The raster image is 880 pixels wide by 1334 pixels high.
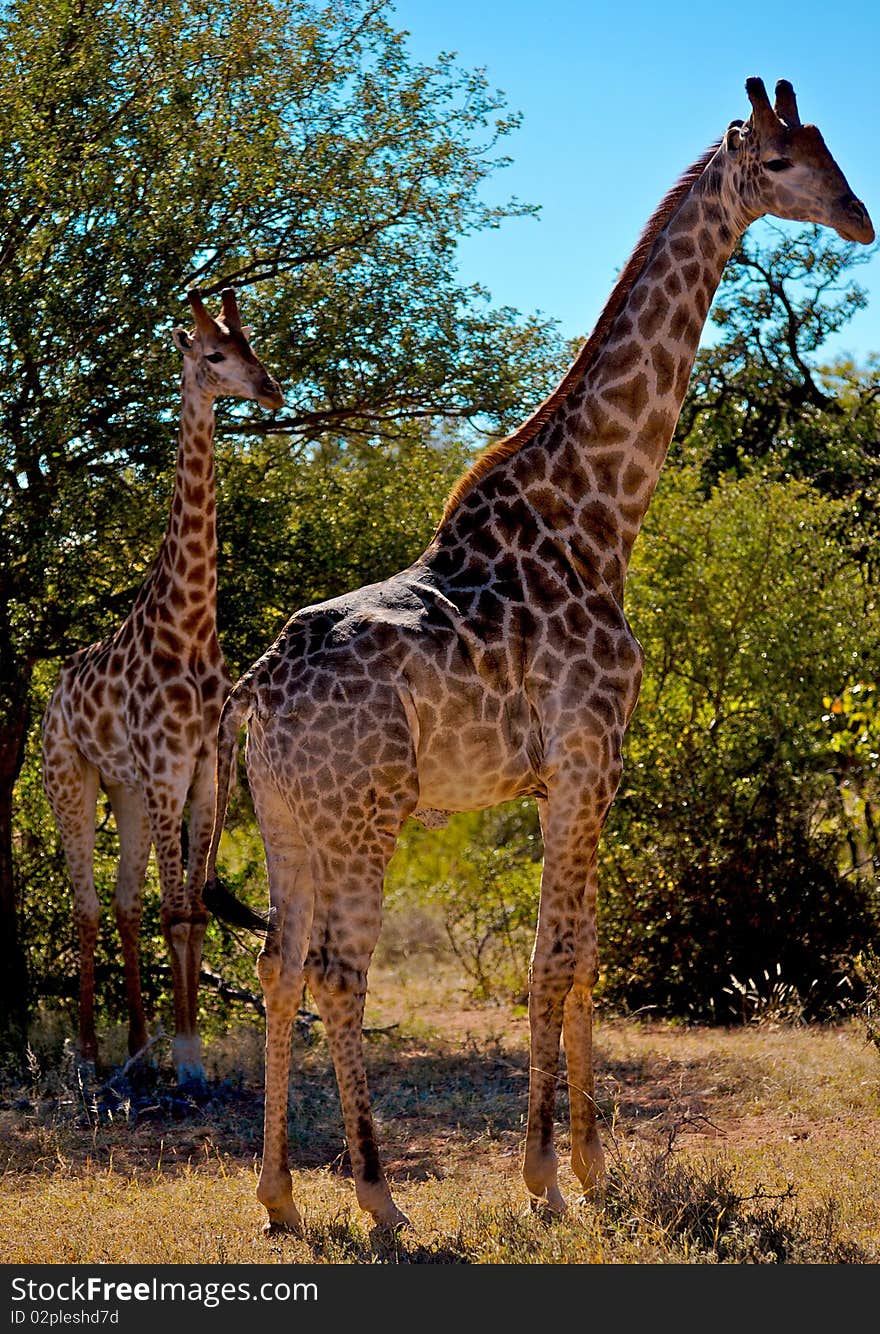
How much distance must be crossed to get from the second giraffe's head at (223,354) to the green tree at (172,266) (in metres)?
1.24

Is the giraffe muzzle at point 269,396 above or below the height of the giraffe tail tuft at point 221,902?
above

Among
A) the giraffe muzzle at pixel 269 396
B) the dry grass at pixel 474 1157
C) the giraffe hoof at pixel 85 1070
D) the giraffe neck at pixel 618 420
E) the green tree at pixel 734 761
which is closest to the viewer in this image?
the dry grass at pixel 474 1157

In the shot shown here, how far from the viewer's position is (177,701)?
8648 millimetres

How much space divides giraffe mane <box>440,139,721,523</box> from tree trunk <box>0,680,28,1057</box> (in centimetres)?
499

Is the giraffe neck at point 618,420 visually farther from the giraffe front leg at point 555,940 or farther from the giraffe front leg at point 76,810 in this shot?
the giraffe front leg at point 76,810

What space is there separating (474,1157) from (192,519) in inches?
152

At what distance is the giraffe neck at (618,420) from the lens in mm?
5996

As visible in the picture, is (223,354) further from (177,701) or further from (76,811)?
(76,811)

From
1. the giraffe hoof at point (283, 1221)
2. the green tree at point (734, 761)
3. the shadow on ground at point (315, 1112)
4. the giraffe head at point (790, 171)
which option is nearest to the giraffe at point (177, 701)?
the shadow on ground at point (315, 1112)

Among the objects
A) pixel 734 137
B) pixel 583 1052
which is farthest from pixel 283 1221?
pixel 734 137

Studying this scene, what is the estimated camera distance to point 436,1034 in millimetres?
10781

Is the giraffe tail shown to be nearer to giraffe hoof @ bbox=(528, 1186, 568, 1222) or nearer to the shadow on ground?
giraffe hoof @ bbox=(528, 1186, 568, 1222)

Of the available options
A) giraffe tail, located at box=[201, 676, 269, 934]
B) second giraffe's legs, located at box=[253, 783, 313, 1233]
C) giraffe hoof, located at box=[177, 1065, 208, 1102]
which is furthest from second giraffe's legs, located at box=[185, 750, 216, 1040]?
second giraffe's legs, located at box=[253, 783, 313, 1233]
